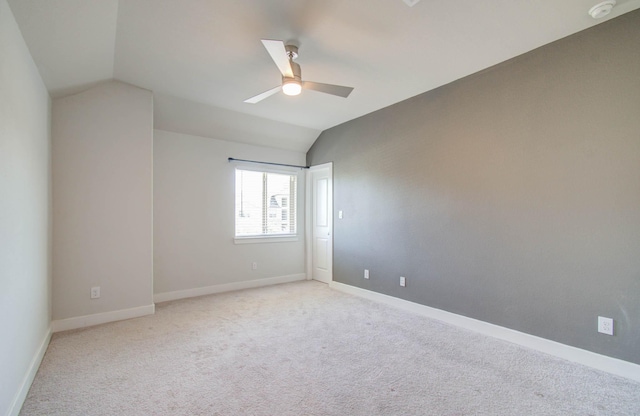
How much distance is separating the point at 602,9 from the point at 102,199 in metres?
4.77

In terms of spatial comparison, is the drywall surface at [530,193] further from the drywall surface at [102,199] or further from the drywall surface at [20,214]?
the drywall surface at [20,214]

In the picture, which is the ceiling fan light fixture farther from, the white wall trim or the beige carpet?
the white wall trim

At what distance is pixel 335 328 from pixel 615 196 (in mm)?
2670

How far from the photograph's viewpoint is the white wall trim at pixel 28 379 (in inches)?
68.6

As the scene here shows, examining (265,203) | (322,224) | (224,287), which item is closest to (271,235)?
(265,203)

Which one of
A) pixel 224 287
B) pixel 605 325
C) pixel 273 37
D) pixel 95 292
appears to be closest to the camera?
pixel 605 325

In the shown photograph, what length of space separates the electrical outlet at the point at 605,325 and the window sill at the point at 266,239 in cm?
408

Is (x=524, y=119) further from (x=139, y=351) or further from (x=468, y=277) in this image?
(x=139, y=351)

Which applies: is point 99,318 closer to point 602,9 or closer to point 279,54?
point 279,54

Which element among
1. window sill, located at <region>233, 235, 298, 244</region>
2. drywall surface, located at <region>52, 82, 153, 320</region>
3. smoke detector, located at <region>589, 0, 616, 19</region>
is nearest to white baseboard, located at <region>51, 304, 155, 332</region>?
drywall surface, located at <region>52, 82, 153, 320</region>

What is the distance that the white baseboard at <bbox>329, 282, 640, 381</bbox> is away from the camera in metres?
2.21

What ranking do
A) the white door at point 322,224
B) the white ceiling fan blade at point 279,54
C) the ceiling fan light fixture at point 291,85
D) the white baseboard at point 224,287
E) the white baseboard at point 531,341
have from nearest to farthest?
the white ceiling fan blade at point 279,54, the white baseboard at point 531,341, the ceiling fan light fixture at point 291,85, the white baseboard at point 224,287, the white door at point 322,224

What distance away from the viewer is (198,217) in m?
4.37

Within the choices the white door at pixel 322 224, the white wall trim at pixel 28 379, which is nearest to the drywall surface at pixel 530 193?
the white door at pixel 322 224
